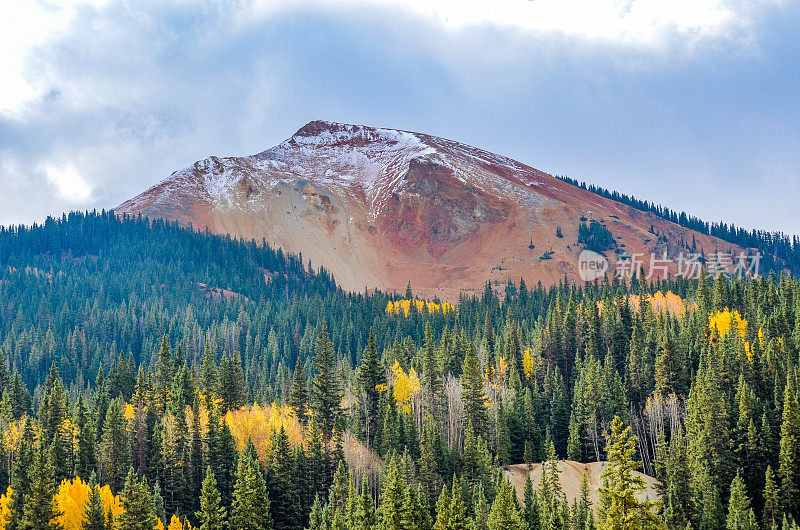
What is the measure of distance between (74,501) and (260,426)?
28341 mm

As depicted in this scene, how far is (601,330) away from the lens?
127688mm

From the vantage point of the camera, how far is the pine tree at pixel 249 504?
2721 inches

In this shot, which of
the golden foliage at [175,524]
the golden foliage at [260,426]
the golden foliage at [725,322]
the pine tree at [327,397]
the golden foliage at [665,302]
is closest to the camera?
the golden foliage at [175,524]

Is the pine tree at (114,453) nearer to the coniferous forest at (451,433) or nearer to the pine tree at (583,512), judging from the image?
the coniferous forest at (451,433)

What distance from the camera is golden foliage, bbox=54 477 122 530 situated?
74375mm

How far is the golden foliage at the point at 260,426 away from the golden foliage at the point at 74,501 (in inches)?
690

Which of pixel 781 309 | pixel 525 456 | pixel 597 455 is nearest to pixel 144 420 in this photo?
pixel 525 456

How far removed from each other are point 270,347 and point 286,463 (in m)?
103

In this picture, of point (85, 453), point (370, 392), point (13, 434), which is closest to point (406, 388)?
point (370, 392)

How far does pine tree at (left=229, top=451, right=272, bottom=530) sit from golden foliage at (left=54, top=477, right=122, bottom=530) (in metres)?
14.3

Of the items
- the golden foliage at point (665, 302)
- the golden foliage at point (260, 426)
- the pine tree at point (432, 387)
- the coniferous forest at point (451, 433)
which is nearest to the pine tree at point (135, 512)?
the coniferous forest at point (451, 433)

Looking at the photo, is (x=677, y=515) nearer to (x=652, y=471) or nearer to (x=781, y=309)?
(x=652, y=471)

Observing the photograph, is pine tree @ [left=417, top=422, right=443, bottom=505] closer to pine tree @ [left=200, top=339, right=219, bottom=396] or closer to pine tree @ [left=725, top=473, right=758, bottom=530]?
pine tree @ [left=725, top=473, right=758, bottom=530]

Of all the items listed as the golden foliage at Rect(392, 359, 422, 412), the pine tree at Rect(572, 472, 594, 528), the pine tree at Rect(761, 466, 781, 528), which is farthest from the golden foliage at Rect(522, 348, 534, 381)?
the pine tree at Rect(761, 466, 781, 528)
